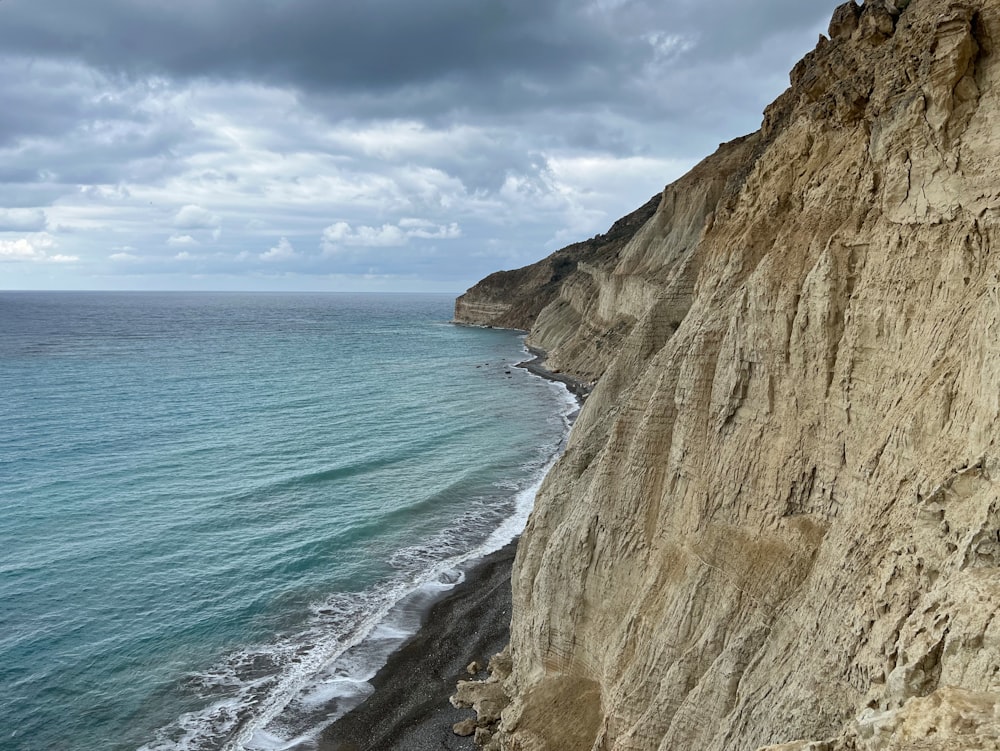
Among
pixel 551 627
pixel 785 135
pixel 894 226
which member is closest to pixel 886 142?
pixel 894 226

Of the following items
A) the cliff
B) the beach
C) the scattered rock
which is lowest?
the beach

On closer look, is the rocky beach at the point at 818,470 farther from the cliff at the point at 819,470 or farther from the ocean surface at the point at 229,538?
the ocean surface at the point at 229,538

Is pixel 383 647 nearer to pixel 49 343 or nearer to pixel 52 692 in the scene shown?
pixel 52 692

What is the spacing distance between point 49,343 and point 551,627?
11767cm

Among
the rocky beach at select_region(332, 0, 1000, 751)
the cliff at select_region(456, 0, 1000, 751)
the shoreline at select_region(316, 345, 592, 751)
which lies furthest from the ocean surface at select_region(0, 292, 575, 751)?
the cliff at select_region(456, 0, 1000, 751)

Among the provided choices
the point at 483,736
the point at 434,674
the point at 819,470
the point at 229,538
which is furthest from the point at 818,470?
the point at 229,538

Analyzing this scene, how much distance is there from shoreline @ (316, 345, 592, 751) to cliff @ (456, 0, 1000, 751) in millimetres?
2314

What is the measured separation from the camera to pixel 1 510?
109 ft

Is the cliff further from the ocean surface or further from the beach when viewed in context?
the ocean surface

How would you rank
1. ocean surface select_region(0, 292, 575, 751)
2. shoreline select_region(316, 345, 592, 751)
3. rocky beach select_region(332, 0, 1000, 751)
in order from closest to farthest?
rocky beach select_region(332, 0, 1000, 751), shoreline select_region(316, 345, 592, 751), ocean surface select_region(0, 292, 575, 751)

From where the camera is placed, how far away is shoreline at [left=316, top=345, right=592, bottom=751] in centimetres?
1894

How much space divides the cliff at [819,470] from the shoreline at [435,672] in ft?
7.59

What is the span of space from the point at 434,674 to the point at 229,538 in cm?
1361

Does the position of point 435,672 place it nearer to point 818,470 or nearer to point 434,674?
point 434,674
